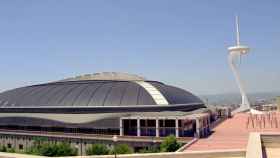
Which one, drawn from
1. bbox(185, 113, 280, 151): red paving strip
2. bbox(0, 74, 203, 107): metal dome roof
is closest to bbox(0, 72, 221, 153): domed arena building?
bbox(0, 74, 203, 107): metal dome roof

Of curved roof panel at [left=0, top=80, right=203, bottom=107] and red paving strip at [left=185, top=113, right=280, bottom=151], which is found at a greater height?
curved roof panel at [left=0, top=80, right=203, bottom=107]

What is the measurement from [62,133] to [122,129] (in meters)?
10.9

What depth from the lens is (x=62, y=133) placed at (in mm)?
62969

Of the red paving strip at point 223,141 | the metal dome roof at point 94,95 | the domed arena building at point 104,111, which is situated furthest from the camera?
the metal dome roof at point 94,95

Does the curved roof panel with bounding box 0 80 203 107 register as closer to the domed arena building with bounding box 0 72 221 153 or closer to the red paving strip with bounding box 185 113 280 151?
the domed arena building with bounding box 0 72 221 153

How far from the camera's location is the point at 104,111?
63781 millimetres

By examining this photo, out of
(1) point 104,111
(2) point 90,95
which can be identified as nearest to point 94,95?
(2) point 90,95

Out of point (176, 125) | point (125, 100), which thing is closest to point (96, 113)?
point (125, 100)

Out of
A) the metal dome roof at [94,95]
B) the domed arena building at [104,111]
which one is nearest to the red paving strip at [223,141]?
the domed arena building at [104,111]

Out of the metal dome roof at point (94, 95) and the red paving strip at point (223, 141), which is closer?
the red paving strip at point (223, 141)

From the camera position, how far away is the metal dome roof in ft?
216

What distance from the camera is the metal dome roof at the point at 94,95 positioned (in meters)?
66.0

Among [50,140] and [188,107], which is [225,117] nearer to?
[188,107]

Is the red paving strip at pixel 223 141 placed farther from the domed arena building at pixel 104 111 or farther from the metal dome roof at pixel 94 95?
the metal dome roof at pixel 94 95
